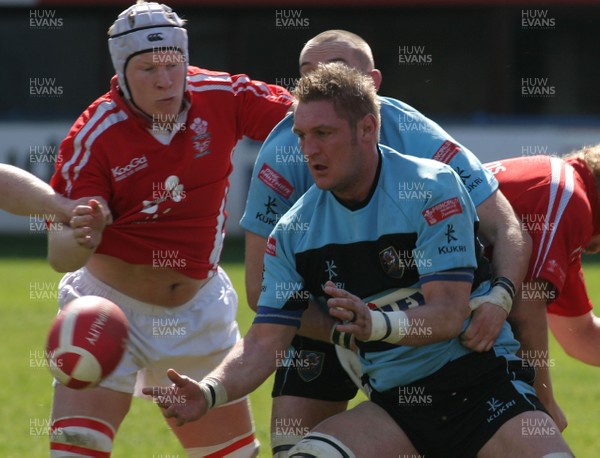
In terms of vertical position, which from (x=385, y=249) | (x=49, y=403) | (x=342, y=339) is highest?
(x=385, y=249)

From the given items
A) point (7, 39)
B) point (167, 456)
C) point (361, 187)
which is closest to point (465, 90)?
point (7, 39)

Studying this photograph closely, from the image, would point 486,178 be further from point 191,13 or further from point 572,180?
point 191,13

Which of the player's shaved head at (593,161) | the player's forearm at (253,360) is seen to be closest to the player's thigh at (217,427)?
the player's forearm at (253,360)

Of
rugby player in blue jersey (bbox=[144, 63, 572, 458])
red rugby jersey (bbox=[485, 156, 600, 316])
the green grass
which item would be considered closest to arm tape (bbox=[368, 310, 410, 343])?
rugby player in blue jersey (bbox=[144, 63, 572, 458])

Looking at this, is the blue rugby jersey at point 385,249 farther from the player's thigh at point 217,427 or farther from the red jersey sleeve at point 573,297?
the player's thigh at point 217,427

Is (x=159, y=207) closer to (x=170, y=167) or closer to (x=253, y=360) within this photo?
(x=170, y=167)

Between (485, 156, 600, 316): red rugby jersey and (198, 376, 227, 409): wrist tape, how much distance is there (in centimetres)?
141

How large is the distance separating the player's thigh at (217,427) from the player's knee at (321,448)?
3.49 ft

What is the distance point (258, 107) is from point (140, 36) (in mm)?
689

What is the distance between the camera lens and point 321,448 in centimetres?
426

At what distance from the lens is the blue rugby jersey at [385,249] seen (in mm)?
4289

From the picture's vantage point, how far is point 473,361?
4434 mm

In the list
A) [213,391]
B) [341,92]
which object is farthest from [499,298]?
[213,391]

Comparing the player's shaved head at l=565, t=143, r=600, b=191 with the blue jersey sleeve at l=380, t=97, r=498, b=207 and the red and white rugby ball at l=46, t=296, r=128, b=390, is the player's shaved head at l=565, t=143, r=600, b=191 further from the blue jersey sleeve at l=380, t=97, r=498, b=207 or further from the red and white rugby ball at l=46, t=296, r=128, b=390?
the red and white rugby ball at l=46, t=296, r=128, b=390
